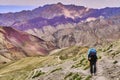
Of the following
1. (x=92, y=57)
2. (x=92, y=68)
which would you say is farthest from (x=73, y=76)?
(x=92, y=57)

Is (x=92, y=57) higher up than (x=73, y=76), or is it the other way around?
(x=92, y=57)

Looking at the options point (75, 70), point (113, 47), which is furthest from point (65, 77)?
point (113, 47)

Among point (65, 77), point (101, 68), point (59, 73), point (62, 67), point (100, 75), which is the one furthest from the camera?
point (62, 67)

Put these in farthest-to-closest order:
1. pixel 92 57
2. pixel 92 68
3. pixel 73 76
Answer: pixel 73 76 < pixel 92 68 < pixel 92 57

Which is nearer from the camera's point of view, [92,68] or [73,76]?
[92,68]

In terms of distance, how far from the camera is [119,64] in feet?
125

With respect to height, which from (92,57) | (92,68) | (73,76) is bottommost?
(73,76)

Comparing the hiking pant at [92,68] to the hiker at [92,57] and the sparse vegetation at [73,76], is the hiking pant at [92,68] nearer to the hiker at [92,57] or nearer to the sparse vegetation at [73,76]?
the hiker at [92,57]

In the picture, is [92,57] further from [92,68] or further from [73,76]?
[73,76]

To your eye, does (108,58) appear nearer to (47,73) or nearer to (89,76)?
(89,76)

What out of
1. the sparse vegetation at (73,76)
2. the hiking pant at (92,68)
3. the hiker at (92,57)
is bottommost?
the sparse vegetation at (73,76)

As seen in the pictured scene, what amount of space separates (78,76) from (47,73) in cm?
855

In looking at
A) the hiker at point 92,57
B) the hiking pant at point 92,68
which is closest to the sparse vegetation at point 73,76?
the hiking pant at point 92,68

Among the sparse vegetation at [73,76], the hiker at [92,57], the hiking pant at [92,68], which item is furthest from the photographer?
the sparse vegetation at [73,76]
